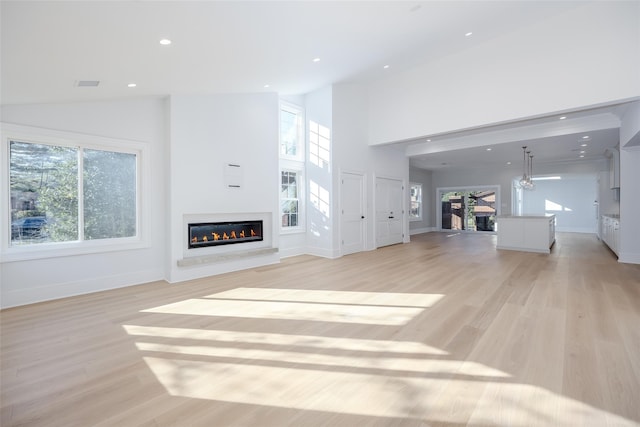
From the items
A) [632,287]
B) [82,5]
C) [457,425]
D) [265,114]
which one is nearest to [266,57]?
[265,114]

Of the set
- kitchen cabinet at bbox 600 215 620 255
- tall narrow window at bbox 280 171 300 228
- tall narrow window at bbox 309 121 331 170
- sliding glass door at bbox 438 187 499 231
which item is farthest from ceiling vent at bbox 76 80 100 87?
sliding glass door at bbox 438 187 499 231

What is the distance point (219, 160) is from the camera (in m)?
5.30

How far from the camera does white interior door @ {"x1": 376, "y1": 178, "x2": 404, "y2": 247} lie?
8.22 metres

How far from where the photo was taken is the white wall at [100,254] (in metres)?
3.67

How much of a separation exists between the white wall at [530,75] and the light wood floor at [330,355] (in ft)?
9.74

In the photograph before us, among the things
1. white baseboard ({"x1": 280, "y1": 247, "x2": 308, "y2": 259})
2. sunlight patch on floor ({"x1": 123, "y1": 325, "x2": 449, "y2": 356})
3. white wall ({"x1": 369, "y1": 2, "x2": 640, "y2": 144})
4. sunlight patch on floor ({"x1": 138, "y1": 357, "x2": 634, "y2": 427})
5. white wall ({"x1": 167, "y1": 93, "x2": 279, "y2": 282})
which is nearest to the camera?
sunlight patch on floor ({"x1": 138, "y1": 357, "x2": 634, "y2": 427})

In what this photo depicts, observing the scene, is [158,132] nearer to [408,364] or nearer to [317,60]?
[317,60]

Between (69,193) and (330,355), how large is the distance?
421 cm

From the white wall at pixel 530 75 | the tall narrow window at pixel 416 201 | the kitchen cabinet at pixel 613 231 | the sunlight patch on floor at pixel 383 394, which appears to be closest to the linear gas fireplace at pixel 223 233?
the sunlight patch on floor at pixel 383 394

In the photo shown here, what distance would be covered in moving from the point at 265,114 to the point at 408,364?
5199 mm

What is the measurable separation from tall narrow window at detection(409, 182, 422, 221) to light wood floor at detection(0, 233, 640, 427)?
Result: 8034 mm

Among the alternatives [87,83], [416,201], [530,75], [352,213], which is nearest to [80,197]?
[87,83]

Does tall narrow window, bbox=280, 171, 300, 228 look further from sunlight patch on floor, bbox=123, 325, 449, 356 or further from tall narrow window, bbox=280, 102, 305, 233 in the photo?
sunlight patch on floor, bbox=123, 325, 449, 356

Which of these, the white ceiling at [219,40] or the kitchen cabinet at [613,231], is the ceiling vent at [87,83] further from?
the kitchen cabinet at [613,231]
